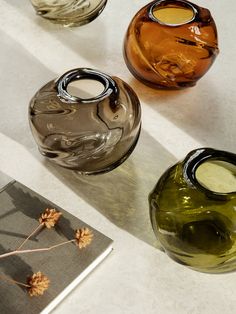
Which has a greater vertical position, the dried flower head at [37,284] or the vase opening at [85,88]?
the vase opening at [85,88]

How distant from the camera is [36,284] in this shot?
567 millimetres

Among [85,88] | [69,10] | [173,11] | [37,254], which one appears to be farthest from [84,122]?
[69,10]

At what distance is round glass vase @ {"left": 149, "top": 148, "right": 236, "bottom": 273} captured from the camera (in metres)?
0.56

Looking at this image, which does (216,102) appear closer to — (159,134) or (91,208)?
(159,134)

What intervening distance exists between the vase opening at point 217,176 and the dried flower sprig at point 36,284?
7.1 inches

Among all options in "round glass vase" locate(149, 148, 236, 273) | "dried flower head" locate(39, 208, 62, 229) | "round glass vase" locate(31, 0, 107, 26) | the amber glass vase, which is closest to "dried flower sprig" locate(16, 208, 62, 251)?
"dried flower head" locate(39, 208, 62, 229)

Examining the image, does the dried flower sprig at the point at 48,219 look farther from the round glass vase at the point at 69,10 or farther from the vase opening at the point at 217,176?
the round glass vase at the point at 69,10

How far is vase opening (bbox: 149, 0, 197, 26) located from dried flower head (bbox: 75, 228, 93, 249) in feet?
1.12

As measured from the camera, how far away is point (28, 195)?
2.21 feet

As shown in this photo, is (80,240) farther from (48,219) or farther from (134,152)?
(134,152)

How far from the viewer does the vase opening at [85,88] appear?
68 centimetres

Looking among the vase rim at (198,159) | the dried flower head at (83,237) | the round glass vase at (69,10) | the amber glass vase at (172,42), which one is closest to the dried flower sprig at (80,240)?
the dried flower head at (83,237)

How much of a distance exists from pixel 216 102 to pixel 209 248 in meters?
0.33

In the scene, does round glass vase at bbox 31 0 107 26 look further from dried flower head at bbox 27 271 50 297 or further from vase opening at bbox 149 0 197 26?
dried flower head at bbox 27 271 50 297
